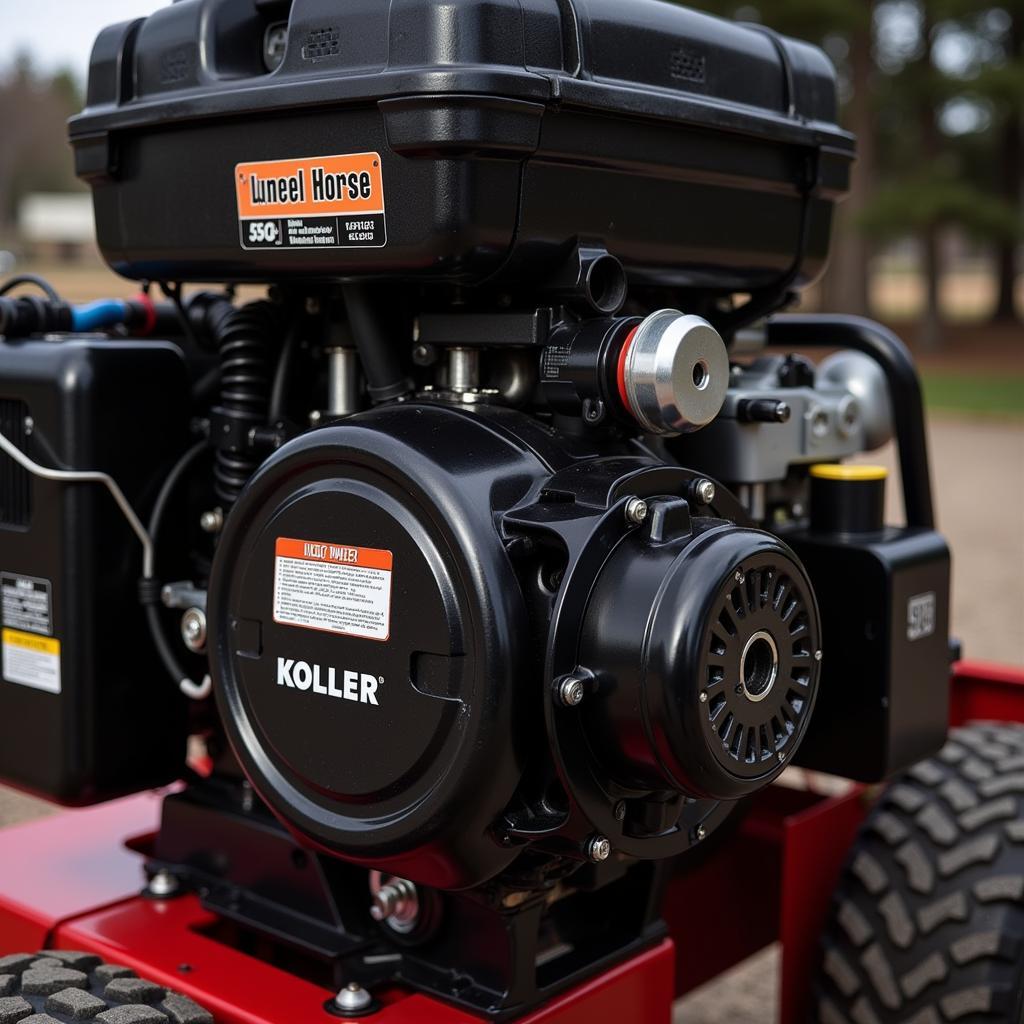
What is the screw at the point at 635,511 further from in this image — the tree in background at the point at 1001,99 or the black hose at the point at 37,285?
the tree in background at the point at 1001,99

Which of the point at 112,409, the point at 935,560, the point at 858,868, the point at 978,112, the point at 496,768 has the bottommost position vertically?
the point at 858,868

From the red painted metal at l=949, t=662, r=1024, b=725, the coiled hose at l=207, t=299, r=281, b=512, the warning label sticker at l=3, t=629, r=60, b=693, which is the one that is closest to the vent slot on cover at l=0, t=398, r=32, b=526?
the warning label sticker at l=3, t=629, r=60, b=693

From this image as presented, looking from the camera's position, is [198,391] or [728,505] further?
[198,391]

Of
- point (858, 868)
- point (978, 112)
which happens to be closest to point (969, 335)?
point (978, 112)

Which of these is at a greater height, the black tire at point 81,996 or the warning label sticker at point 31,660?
the warning label sticker at point 31,660

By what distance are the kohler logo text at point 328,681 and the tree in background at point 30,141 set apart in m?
53.0

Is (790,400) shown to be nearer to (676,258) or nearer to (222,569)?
(676,258)

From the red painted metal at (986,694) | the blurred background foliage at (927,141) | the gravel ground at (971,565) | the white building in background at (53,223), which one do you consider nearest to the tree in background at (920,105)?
the blurred background foliage at (927,141)

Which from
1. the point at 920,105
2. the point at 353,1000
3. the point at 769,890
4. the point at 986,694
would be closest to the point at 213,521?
the point at 353,1000

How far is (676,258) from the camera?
1763 mm

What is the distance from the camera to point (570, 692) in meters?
1.38

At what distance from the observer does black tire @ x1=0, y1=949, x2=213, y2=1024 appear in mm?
1495

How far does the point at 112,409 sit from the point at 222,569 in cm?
35

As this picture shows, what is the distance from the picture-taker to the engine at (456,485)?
1.44 metres
